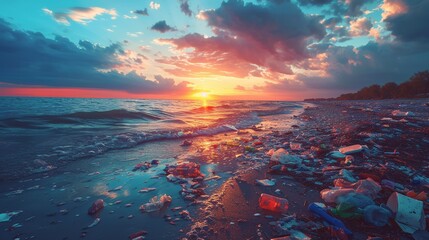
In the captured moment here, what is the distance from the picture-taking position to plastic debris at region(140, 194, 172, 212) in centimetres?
251

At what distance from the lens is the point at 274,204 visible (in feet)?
8.02

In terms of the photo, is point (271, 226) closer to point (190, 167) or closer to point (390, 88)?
point (190, 167)

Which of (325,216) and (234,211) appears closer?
(325,216)

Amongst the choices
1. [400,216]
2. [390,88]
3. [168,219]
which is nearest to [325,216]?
[400,216]

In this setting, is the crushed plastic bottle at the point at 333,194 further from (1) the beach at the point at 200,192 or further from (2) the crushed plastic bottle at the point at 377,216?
(2) the crushed plastic bottle at the point at 377,216

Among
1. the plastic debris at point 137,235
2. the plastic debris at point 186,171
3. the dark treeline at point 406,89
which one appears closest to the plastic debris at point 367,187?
the plastic debris at point 186,171

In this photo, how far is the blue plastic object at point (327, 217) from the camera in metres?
1.97

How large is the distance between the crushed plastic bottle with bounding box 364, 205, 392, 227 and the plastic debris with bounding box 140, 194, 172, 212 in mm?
2201

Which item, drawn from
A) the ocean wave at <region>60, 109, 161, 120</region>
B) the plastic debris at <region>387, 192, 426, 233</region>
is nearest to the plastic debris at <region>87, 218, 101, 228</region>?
the plastic debris at <region>387, 192, 426, 233</region>

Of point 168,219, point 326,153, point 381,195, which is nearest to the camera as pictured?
point 168,219

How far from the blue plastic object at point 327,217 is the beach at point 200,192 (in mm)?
63

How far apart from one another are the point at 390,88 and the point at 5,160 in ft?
180

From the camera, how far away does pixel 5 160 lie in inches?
187

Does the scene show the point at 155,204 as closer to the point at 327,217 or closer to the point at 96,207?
the point at 96,207
